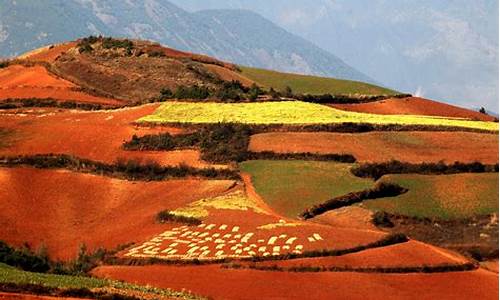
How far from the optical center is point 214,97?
7750cm

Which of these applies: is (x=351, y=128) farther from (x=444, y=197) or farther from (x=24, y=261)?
(x=24, y=261)

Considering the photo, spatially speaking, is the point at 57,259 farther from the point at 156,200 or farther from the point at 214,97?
the point at 214,97

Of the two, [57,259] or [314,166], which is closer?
[57,259]

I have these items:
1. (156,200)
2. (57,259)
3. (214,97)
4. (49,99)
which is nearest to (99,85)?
(49,99)

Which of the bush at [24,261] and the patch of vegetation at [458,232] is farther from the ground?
the patch of vegetation at [458,232]

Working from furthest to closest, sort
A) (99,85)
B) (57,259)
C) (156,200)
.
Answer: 1. (99,85)
2. (156,200)
3. (57,259)

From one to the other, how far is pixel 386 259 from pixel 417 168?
1402 centimetres

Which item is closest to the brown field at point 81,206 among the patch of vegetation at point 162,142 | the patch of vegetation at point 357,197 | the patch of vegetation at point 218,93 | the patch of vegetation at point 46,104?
the patch of vegetation at point 162,142

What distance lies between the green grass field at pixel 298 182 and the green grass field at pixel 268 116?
10.1 meters

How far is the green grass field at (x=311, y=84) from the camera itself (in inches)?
4385

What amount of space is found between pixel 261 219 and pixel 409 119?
26149mm

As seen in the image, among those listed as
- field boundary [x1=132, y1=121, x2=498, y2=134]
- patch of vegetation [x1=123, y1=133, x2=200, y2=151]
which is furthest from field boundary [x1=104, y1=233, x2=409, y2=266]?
field boundary [x1=132, y1=121, x2=498, y2=134]

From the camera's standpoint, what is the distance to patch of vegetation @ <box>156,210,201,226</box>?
152 feet

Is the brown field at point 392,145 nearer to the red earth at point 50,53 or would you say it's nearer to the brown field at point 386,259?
the brown field at point 386,259
